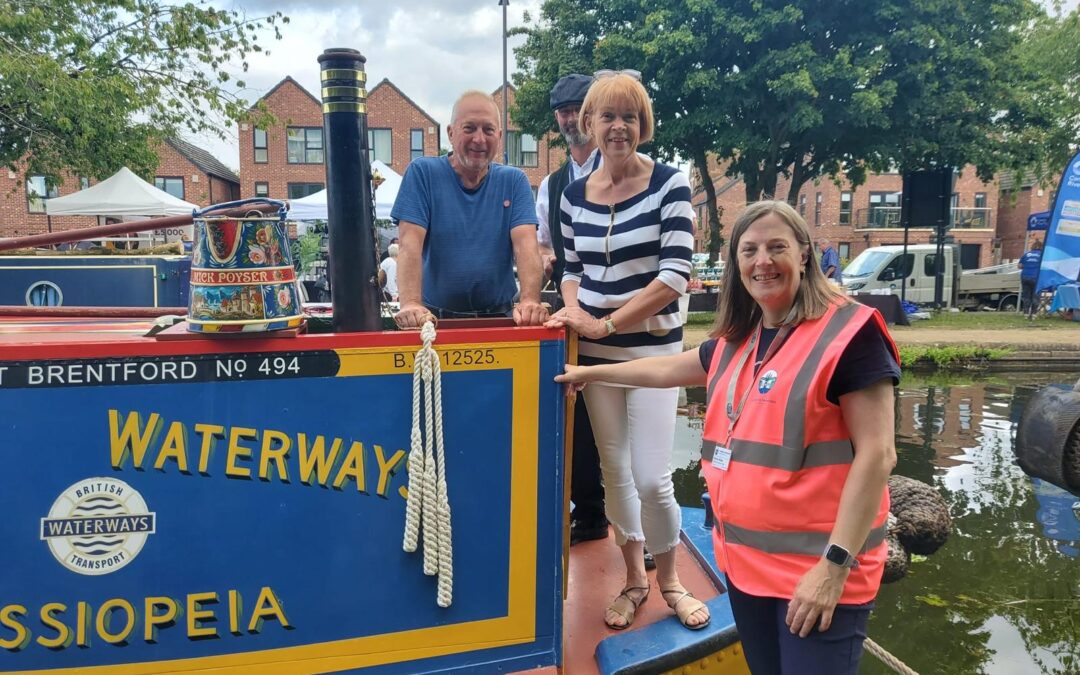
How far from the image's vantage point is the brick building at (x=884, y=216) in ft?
112

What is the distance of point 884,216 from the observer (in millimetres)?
34438

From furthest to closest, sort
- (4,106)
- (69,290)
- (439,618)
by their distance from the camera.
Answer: (4,106) → (69,290) → (439,618)

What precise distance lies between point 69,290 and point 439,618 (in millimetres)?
7392

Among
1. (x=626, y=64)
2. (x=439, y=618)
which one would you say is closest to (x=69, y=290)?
(x=439, y=618)

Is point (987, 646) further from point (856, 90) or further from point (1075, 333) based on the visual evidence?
point (856, 90)

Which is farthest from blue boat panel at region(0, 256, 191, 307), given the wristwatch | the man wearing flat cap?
the wristwatch

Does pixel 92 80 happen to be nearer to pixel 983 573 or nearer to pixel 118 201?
pixel 118 201

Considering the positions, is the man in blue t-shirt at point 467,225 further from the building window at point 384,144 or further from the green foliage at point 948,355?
the building window at point 384,144

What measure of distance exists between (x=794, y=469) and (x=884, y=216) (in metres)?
37.1

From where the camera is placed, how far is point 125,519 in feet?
5.41

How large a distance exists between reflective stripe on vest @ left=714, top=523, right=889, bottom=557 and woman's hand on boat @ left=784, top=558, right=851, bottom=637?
4 cm

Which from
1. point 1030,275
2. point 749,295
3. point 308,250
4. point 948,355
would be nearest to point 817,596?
point 749,295

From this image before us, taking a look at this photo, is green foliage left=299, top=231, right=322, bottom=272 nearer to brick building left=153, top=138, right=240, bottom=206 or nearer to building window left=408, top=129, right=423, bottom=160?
building window left=408, top=129, right=423, bottom=160

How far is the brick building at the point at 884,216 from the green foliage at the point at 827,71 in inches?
669
